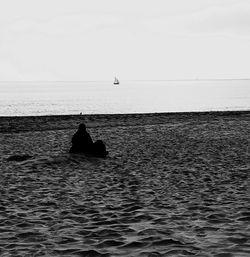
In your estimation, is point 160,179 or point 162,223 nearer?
point 162,223

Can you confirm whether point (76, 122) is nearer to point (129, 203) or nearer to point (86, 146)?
point (86, 146)

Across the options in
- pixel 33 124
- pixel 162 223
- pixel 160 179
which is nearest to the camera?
pixel 162 223

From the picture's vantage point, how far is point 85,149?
985 inches

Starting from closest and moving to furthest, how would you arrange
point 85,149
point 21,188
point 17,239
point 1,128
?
point 17,239, point 21,188, point 85,149, point 1,128

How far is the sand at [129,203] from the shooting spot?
9.88m

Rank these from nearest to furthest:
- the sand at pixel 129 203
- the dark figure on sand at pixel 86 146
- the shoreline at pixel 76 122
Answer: the sand at pixel 129 203
the dark figure on sand at pixel 86 146
the shoreline at pixel 76 122

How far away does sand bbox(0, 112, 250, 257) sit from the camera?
9.88m

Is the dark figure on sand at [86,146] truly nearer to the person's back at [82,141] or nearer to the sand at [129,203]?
the person's back at [82,141]

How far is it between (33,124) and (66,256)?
146ft

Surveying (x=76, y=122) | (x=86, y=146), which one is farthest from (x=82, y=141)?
(x=76, y=122)

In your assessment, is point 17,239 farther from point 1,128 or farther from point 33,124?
point 33,124

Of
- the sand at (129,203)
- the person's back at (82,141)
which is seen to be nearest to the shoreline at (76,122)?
the sand at (129,203)

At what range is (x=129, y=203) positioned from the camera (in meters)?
14.1

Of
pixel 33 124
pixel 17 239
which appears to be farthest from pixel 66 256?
pixel 33 124
